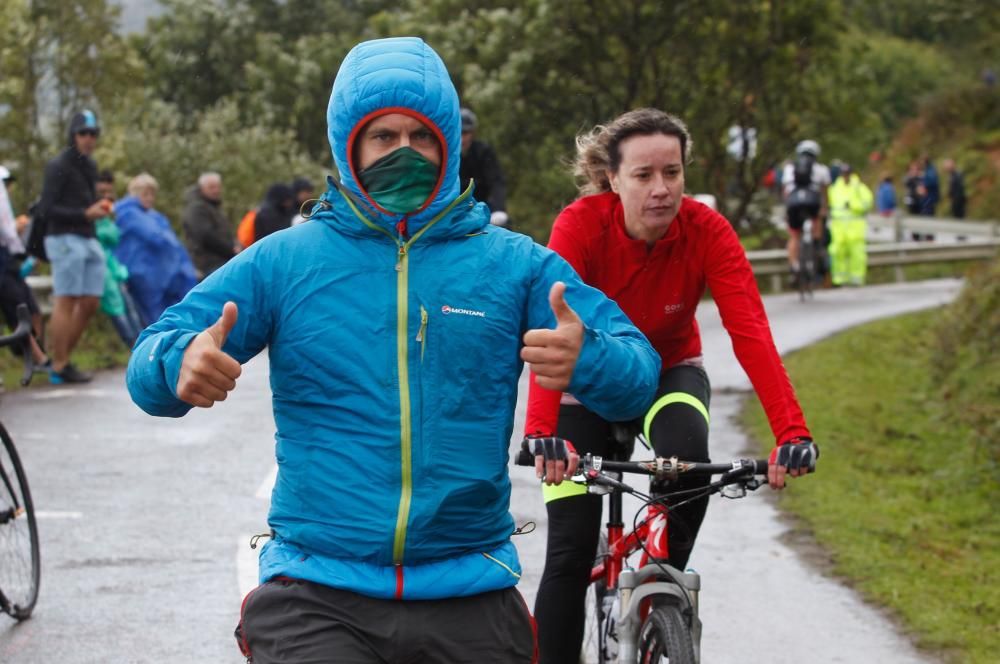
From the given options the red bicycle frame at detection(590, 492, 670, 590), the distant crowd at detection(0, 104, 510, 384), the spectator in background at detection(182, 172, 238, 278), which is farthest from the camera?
the spectator in background at detection(182, 172, 238, 278)

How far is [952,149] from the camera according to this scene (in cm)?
5319

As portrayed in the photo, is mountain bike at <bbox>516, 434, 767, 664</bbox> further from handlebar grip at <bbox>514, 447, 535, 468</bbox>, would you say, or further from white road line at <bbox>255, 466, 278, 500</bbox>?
white road line at <bbox>255, 466, 278, 500</bbox>

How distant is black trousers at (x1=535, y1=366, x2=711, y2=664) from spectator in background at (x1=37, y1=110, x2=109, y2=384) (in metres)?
8.70

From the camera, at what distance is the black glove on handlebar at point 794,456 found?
477 centimetres

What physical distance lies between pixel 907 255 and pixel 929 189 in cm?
1357

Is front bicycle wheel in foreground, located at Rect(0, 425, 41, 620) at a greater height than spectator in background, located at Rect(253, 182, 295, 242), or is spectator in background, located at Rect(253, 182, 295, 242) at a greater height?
spectator in background, located at Rect(253, 182, 295, 242)

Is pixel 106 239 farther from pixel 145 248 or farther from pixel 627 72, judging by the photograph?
pixel 627 72

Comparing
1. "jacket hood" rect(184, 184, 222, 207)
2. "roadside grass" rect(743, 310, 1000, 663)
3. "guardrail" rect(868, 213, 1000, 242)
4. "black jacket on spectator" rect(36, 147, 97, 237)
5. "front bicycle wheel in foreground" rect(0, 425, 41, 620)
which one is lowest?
"guardrail" rect(868, 213, 1000, 242)

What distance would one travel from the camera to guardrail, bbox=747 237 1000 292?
26.9 metres

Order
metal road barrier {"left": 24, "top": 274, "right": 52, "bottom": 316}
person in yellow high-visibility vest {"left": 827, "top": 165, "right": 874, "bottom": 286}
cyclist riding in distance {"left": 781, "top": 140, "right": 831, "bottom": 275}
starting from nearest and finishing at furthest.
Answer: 1. metal road barrier {"left": 24, "top": 274, "right": 52, "bottom": 316}
2. cyclist riding in distance {"left": 781, "top": 140, "right": 831, "bottom": 275}
3. person in yellow high-visibility vest {"left": 827, "top": 165, "right": 874, "bottom": 286}

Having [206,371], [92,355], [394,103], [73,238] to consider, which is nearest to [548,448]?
[394,103]

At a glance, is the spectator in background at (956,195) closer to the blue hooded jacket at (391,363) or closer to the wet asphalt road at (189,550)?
the wet asphalt road at (189,550)

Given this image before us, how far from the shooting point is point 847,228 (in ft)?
86.2

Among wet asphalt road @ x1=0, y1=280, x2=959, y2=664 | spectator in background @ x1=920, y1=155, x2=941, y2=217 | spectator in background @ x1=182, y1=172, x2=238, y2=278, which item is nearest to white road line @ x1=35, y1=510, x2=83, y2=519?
wet asphalt road @ x1=0, y1=280, x2=959, y2=664
